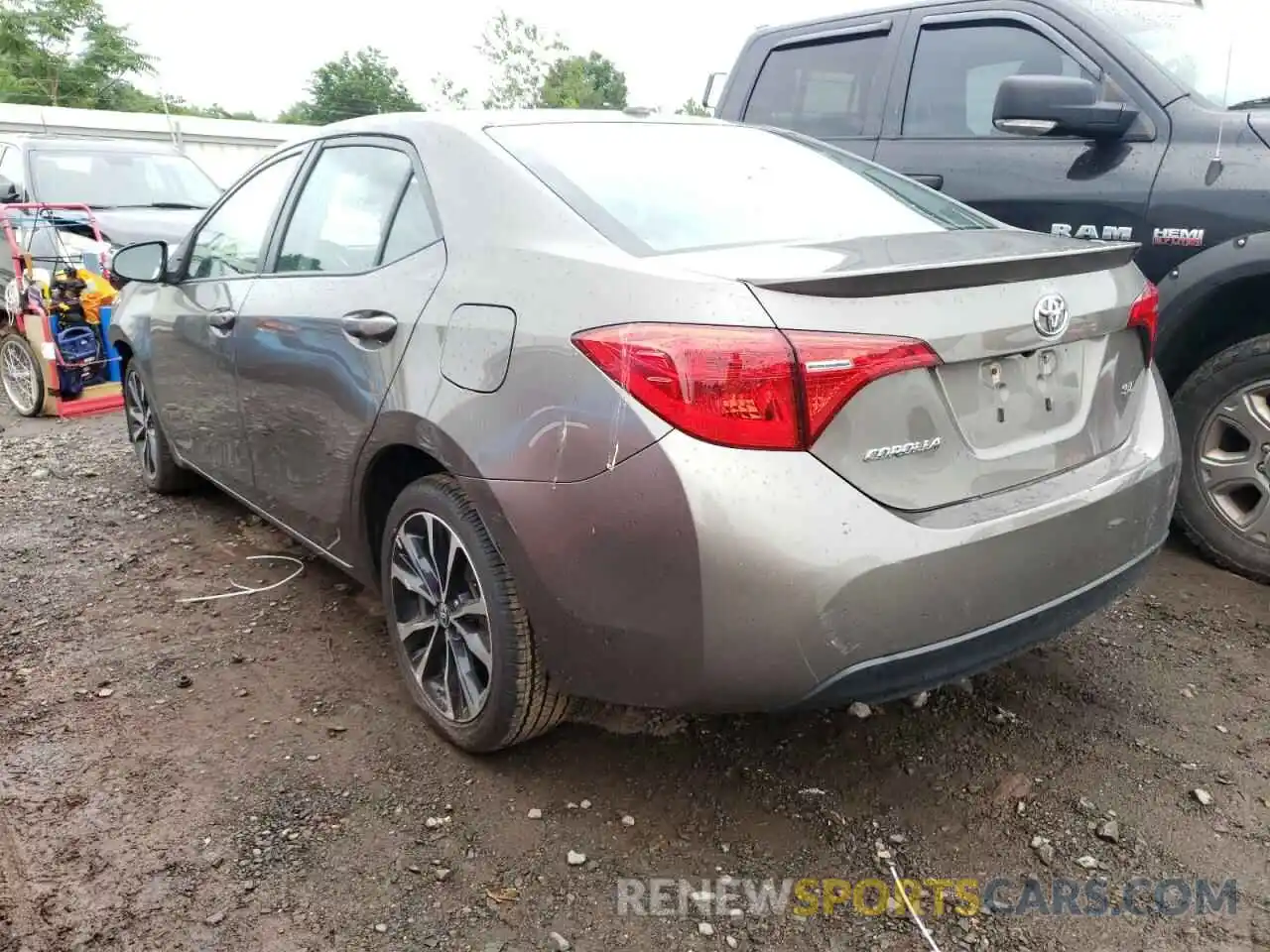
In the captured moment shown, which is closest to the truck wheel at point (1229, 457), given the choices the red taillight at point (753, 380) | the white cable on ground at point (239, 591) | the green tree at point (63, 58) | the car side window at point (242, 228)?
the red taillight at point (753, 380)

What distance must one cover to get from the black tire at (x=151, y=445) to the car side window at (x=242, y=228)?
0.86 meters

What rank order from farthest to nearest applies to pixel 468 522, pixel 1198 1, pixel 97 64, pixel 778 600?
1. pixel 97 64
2. pixel 1198 1
3. pixel 468 522
4. pixel 778 600

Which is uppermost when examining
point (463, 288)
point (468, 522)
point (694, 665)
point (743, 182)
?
point (743, 182)

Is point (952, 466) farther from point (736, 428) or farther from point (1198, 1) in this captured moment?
point (1198, 1)

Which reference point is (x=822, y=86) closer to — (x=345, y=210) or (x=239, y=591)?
(x=345, y=210)

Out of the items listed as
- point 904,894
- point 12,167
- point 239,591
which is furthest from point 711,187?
point 12,167

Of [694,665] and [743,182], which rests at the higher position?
[743,182]

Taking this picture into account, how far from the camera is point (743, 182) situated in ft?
8.61

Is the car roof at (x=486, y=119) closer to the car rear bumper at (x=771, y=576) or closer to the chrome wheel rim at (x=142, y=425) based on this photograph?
the car rear bumper at (x=771, y=576)

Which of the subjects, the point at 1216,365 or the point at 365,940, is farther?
the point at 1216,365

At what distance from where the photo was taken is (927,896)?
84.0 inches

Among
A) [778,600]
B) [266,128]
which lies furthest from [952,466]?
[266,128]

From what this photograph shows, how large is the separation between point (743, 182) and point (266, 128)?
18932 mm

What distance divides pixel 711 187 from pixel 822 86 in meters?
2.52
